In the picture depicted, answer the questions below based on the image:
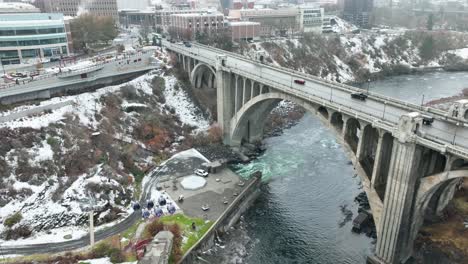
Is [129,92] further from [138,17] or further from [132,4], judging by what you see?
[132,4]

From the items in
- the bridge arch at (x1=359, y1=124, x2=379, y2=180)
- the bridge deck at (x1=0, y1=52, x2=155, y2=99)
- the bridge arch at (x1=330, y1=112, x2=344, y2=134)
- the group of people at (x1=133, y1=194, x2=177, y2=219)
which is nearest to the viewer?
the bridge arch at (x1=359, y1=124, x2=379, y2=180)

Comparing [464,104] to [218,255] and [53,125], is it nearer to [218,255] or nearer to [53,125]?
[218,255]

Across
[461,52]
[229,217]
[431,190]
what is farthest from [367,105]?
[461,52]

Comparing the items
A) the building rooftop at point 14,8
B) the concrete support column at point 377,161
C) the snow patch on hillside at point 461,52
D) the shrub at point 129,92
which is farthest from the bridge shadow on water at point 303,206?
the snow patch on hillside at point 461,52

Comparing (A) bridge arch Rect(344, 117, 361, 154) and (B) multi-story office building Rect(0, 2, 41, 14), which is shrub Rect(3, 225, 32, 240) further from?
(B) multi-story office building Rect(0, 2, 41, 14)

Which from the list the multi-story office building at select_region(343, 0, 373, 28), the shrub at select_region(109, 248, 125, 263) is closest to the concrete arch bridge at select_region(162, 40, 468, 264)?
the shrub at select_region(109, 248, 125, 263)

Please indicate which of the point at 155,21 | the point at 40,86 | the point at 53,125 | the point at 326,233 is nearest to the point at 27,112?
the point at 53,125
